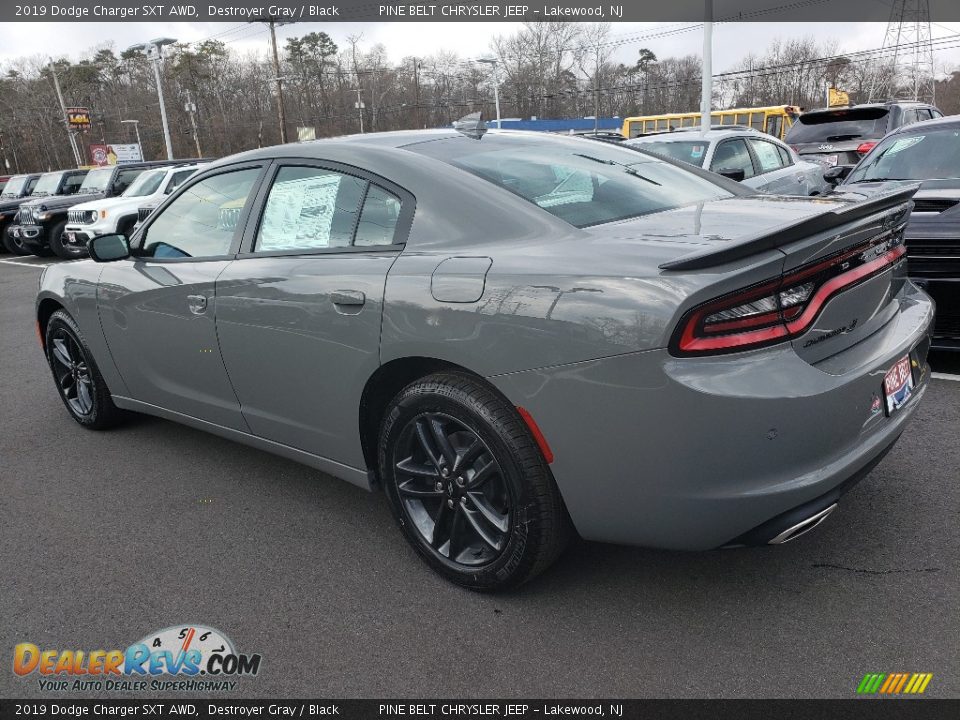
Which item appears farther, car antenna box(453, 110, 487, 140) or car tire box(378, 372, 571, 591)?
car antenna box(453, 110, 487, 140)

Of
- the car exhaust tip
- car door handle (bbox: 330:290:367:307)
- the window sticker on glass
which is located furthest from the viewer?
the window sticker on glass

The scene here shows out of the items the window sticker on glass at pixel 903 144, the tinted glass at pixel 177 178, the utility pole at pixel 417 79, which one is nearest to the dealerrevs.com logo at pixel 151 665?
the window sticker on glass at pixel 903 144

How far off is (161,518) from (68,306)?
64.1 inches

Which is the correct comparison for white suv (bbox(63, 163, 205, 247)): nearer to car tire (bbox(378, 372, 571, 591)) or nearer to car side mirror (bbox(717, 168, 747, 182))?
car side mirror (bbox(717, 168, 747, 182))

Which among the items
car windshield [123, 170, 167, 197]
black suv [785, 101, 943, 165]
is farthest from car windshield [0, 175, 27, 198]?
black suv [785, 101, 943, 165]

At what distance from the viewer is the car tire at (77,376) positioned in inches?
171

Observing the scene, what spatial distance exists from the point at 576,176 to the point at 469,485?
1261 mm

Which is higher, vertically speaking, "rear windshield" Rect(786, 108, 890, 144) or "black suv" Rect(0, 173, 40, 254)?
"rear windshield" Rect(786, 108, 890, 144)

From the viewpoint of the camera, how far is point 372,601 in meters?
2.62

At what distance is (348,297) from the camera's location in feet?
8.70

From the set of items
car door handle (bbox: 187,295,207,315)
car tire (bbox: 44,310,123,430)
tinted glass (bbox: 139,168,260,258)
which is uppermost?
tinted glass (bbox: 139,168,260,258)

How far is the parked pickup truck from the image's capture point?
1334 cm

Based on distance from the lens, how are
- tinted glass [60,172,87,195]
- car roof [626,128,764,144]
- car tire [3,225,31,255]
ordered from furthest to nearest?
tinted glass [60,172,87,195] → car tire [3,225,31,255] → car roof [626,128,764,144]
